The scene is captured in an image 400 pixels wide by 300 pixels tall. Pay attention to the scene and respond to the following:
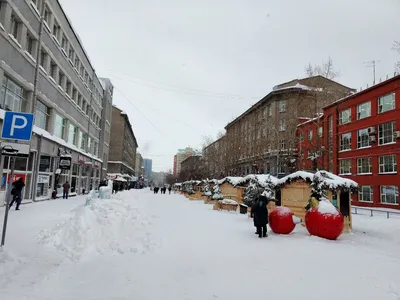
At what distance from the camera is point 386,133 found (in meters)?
31.8

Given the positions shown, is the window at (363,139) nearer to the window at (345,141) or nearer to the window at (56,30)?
the window at (345,141)

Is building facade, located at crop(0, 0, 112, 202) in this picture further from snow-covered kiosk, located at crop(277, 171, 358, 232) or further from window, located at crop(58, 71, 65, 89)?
snow-covered kiosk, located at crop(277, 171, 358, 232)

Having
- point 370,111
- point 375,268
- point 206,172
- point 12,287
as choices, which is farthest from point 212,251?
point 206,172

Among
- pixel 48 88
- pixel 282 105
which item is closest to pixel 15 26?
pixel 48 88

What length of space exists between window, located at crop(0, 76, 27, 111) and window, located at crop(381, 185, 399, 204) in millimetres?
32112

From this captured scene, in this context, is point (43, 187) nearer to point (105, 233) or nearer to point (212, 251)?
point (105, 233)

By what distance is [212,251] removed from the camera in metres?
8.31

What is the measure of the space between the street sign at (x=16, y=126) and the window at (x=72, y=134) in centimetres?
2466

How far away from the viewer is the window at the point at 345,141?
3828 centimetres

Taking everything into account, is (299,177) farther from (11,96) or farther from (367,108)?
(367,108)

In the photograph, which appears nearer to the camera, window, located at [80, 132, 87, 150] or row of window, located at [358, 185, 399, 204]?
row of window, located at [358, 185, 399, 204]

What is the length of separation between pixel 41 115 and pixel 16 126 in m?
17.5

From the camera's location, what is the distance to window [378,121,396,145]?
30891 millimetres

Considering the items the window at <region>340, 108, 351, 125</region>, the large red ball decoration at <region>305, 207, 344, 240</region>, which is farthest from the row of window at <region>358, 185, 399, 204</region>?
the large red ball decoration at <region>305, 207, 344, 240</region>
